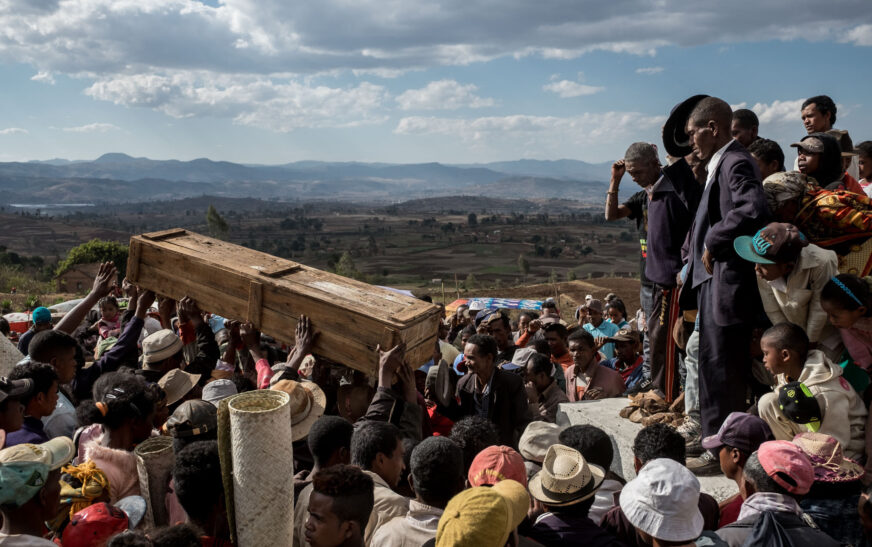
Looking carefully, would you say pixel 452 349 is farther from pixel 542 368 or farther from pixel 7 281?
pixel 7 281

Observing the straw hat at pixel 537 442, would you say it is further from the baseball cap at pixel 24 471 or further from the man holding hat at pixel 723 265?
the baseball cap at pixel 24 471

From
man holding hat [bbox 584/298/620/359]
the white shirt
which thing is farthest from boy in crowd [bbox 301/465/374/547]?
man holding hat [bbox 584/298/620/359]

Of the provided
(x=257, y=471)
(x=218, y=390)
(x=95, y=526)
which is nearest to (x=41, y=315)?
(x=218, y=390)

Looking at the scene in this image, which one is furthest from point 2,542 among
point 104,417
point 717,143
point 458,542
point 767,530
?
point 717,143

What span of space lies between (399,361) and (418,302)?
863mm

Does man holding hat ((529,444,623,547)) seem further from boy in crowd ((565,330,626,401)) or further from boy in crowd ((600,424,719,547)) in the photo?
boy in crowd ((565,330,626,401))

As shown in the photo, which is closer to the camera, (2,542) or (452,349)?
(2,542)

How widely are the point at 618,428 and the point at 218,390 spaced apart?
9.07 feet

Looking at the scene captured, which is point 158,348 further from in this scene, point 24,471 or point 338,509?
point 338,509

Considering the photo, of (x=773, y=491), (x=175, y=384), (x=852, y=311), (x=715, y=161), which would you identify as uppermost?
(x=715, y=161)

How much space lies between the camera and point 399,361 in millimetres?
4141

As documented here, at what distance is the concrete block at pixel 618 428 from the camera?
3.85 m

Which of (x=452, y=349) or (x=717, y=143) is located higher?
(x=717, y=143)

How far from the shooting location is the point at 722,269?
384 cm
